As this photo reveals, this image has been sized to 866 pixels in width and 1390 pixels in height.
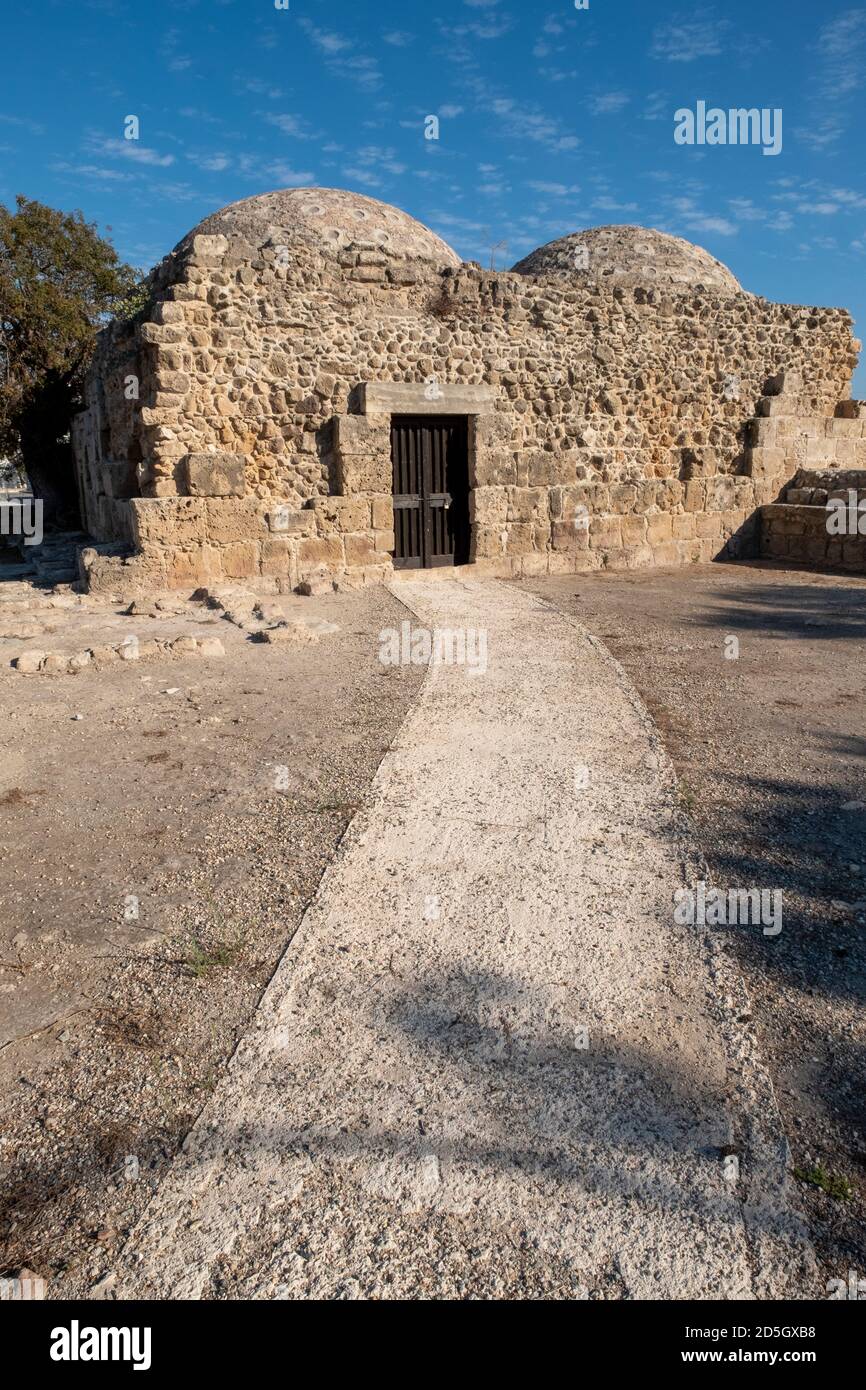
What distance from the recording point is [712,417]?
1221 centimetres

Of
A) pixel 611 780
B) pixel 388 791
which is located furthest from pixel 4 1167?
pixel 611 780

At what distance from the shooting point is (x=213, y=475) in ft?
29.0

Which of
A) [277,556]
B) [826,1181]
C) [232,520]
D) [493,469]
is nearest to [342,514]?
[277,556]

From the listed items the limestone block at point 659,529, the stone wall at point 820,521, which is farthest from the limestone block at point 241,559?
the stone wall at point 820,521

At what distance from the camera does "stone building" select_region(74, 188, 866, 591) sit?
8.88 meters

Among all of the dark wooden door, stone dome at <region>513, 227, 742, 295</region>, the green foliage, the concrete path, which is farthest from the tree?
the green foliage

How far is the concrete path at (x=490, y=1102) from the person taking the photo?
5.56 ft

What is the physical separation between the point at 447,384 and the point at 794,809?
25.5 feet

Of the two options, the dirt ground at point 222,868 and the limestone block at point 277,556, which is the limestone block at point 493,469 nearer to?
the limestone block at point 277,556

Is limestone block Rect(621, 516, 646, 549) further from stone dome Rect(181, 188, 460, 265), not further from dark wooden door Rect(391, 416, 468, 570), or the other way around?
stone dome Rect(181, 188, 460, 265)

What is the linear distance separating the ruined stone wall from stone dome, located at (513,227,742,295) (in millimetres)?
1731

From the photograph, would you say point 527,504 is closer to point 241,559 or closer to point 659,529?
point 659,529

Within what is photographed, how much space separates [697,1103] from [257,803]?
2.33m

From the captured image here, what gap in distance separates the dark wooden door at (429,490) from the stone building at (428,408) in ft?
0.08
